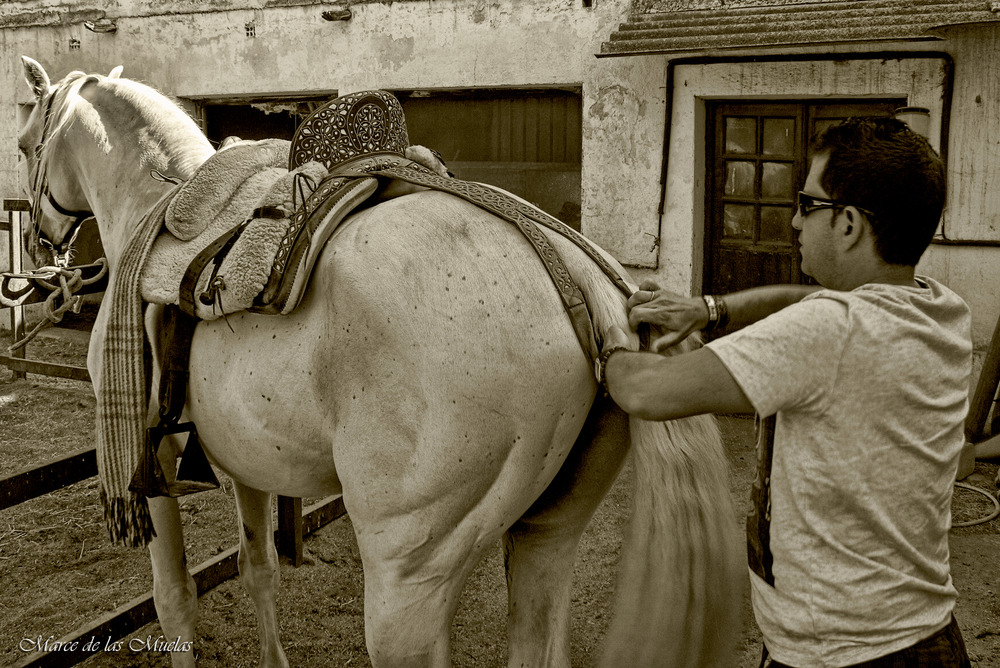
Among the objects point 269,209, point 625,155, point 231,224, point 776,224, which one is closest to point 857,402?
point 269,209

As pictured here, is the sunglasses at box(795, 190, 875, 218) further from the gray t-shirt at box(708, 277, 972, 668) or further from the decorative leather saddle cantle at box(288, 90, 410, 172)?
the decorative leather saddle cantle at box(288, 90, 410, 172)

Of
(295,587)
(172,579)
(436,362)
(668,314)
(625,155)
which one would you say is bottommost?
(295,587)

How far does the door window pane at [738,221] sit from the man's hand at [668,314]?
536 centimetres

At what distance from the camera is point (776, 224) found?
6.86 meters

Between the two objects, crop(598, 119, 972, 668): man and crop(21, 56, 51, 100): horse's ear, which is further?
crop(21, 56, 51, 100): horse's ear

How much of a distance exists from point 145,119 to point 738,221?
16.8 ft

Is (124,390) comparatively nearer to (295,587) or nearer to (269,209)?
(269,209)

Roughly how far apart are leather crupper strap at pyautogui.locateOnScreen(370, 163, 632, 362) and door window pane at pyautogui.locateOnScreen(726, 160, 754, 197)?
5.11m

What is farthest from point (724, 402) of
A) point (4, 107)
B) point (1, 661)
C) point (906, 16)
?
point (4, 107)

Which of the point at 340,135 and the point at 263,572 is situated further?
the point at 263,572

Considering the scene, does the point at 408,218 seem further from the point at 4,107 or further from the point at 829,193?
the point at 4,107

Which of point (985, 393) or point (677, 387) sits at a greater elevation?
point (677, 387)

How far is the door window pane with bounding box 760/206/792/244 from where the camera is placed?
681cm

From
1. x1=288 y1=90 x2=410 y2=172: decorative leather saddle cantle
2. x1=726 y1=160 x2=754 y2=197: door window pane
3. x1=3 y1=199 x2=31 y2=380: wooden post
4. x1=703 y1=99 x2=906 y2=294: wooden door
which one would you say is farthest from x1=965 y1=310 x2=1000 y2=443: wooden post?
x1=3 y1=199 x2=31 y2=380: wooden post
